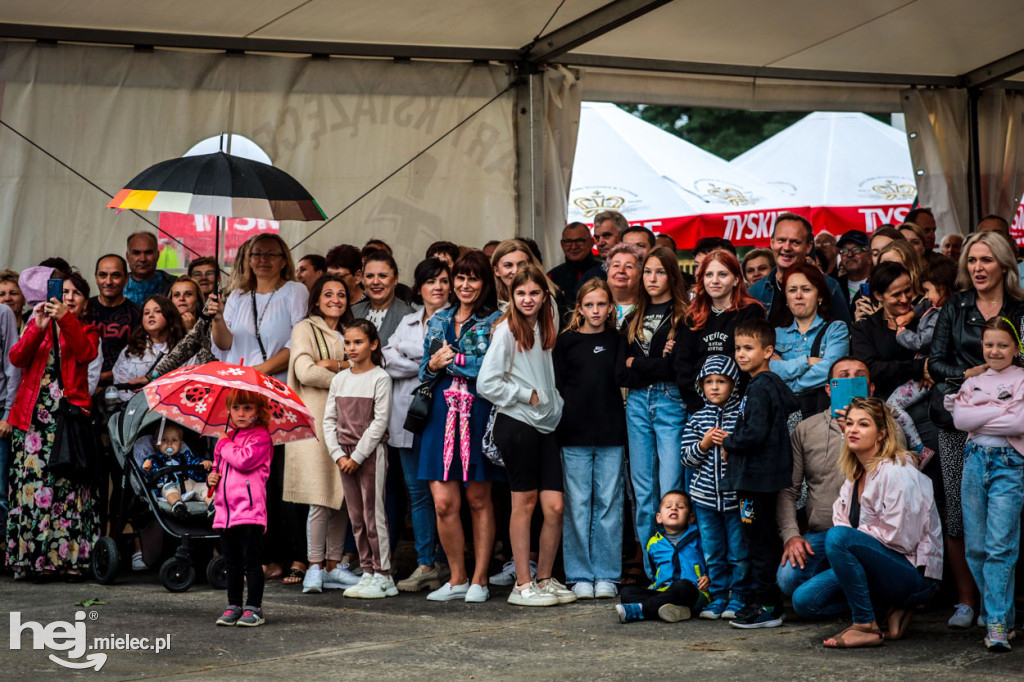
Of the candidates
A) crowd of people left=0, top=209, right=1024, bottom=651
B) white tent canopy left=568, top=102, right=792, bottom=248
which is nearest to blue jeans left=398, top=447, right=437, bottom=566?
crowd of people left=0, top=209, right=1024, bottom=651

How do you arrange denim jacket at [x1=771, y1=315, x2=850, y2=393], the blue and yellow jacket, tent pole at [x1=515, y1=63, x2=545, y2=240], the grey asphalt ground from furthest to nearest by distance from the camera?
tent pole at [x1=515, y1=63, x2=545, y2=240] < denim jacket at [x1=771, y1=315, x2=850, y2=393] < the blue and yellow jacket < the grey asphalt ground

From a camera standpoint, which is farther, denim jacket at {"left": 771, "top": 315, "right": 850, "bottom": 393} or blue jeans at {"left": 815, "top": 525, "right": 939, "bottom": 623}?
denim jacket at {"left": 771, "top": 315, "right": 850, "bottom": 393}

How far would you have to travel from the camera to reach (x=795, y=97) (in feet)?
36.7

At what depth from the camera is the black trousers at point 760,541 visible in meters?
6.00

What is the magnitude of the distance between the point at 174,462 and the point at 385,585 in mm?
1723

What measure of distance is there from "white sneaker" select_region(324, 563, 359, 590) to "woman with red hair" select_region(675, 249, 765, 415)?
2332 millimetres

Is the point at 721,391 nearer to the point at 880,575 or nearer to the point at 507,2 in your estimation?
the point at 880,575

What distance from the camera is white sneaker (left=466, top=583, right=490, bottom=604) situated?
6.72 m

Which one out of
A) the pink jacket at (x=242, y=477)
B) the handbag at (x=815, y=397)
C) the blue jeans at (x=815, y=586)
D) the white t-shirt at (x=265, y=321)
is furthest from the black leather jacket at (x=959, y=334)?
the white t-shirt at (x=265, y=321)

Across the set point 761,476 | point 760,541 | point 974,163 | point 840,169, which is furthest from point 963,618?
point 840,169

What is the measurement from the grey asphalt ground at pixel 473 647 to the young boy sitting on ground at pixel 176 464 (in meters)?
0.86

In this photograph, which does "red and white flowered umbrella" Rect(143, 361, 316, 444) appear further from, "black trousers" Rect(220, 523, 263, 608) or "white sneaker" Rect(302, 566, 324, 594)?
"white sneaker" Rect(302, 566, 324, 594)

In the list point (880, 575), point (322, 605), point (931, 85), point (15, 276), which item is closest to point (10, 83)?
point (15, 276)

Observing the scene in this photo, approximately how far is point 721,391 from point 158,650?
10.1 feet
